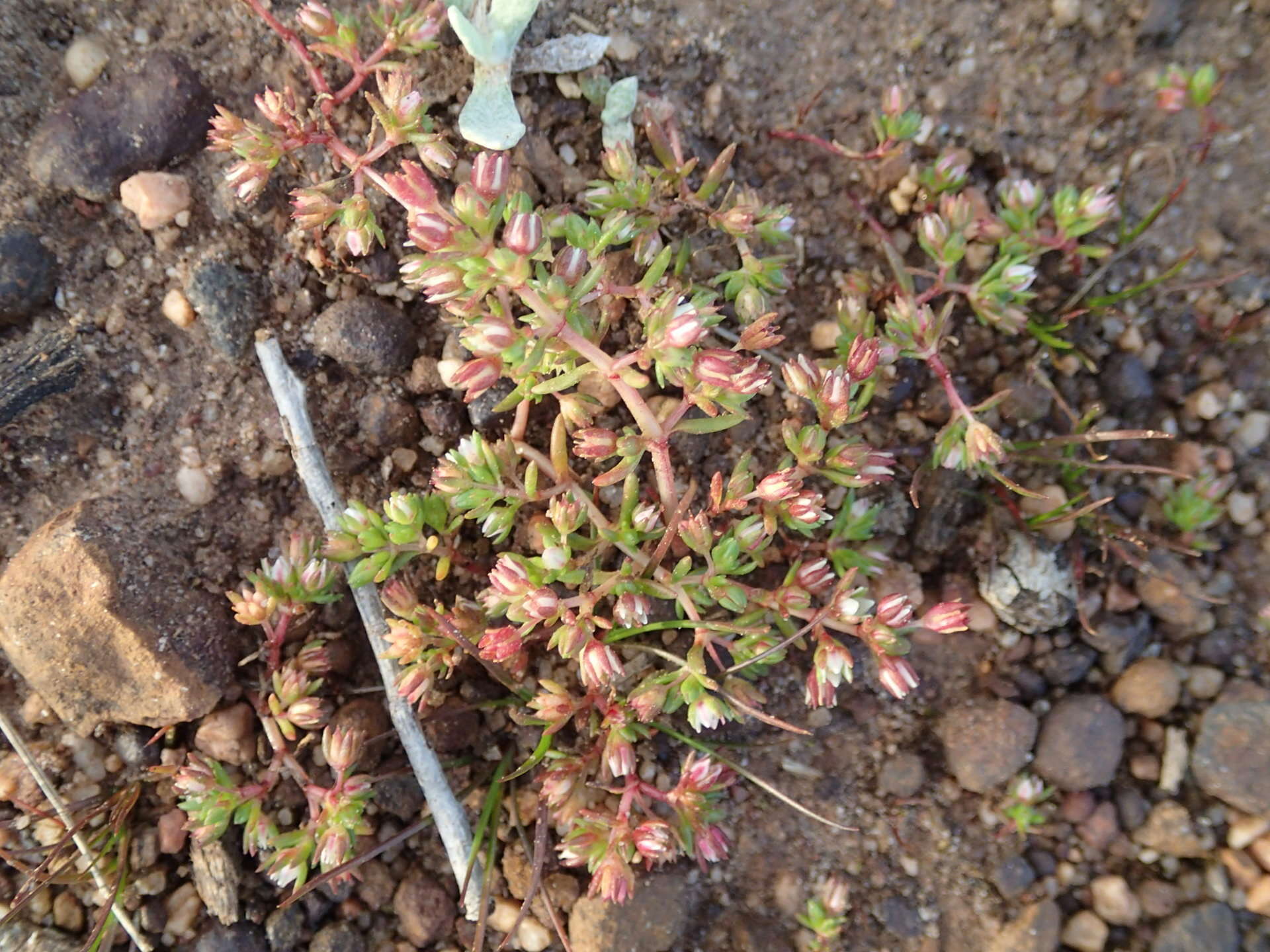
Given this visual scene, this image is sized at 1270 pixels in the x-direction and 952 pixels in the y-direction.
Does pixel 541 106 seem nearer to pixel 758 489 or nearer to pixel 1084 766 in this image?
pixel 758 489

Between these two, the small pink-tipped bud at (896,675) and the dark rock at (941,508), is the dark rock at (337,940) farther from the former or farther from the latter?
the dark rock at (941,508)

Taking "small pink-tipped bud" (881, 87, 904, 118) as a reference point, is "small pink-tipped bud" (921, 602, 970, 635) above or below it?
below

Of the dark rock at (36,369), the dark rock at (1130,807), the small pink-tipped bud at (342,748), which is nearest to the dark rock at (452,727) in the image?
the small pink-tipped bud at (342,748)

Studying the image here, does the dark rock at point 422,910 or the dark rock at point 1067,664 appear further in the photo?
the dark rock at point 1067,664

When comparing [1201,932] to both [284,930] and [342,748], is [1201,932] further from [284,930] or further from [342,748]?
[284,930]

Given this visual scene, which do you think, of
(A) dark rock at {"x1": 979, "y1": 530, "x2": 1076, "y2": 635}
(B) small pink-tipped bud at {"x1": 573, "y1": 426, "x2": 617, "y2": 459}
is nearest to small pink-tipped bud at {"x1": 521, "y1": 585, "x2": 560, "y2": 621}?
(B) small pink-tipped bud at {"x1": 573, "y1": 426, "x2": 617, "y2": 459}

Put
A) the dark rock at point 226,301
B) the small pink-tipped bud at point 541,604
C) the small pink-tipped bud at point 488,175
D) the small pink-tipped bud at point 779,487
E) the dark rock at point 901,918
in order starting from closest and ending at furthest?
the small pink-tipped bud at point 488,175 → the small pink-tipped bud at point 541,604 → the small pink-tipped bud at point 779,487 → the dark rock at point 226,301 → the dark rock at point 901,918

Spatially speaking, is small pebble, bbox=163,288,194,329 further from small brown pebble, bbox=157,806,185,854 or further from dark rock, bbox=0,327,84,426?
small brown pebble, bbox=157,806,185,854

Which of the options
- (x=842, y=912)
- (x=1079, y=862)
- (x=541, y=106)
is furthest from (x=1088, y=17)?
(x=842, y=912)
